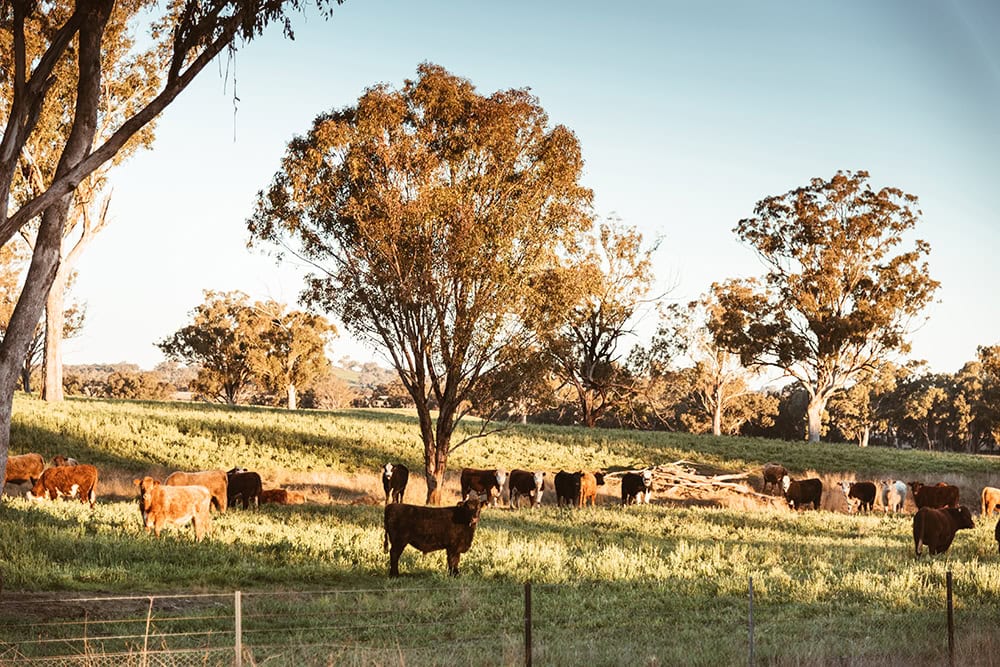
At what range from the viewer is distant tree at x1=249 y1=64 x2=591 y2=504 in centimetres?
2623

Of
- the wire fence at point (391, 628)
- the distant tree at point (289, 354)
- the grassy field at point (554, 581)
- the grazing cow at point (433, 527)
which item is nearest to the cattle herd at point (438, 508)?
the grazing cow at point (433, 527)

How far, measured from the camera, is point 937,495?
3005 centimetres

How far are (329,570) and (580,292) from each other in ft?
48.0

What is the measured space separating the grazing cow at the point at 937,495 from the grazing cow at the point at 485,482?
47.8 feet

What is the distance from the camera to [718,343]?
205 feet

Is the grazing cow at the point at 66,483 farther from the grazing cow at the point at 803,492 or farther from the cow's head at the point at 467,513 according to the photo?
the grazing cow at the point at 803,492

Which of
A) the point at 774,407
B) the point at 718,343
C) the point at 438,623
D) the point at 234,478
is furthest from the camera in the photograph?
the point at 774,407

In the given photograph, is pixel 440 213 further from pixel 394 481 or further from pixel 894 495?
pixel 894 495

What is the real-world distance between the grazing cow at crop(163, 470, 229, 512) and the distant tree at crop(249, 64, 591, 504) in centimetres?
640

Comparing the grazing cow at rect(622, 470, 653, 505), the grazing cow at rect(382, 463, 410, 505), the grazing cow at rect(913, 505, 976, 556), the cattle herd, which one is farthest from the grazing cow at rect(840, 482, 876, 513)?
the grazing cow at rect(382, 463, 410, 505)

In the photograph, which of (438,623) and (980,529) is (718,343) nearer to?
(980,529)

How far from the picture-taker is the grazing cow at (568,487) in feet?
100.0

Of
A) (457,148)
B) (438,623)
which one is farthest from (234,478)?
(438,623)

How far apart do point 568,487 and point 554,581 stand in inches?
585
